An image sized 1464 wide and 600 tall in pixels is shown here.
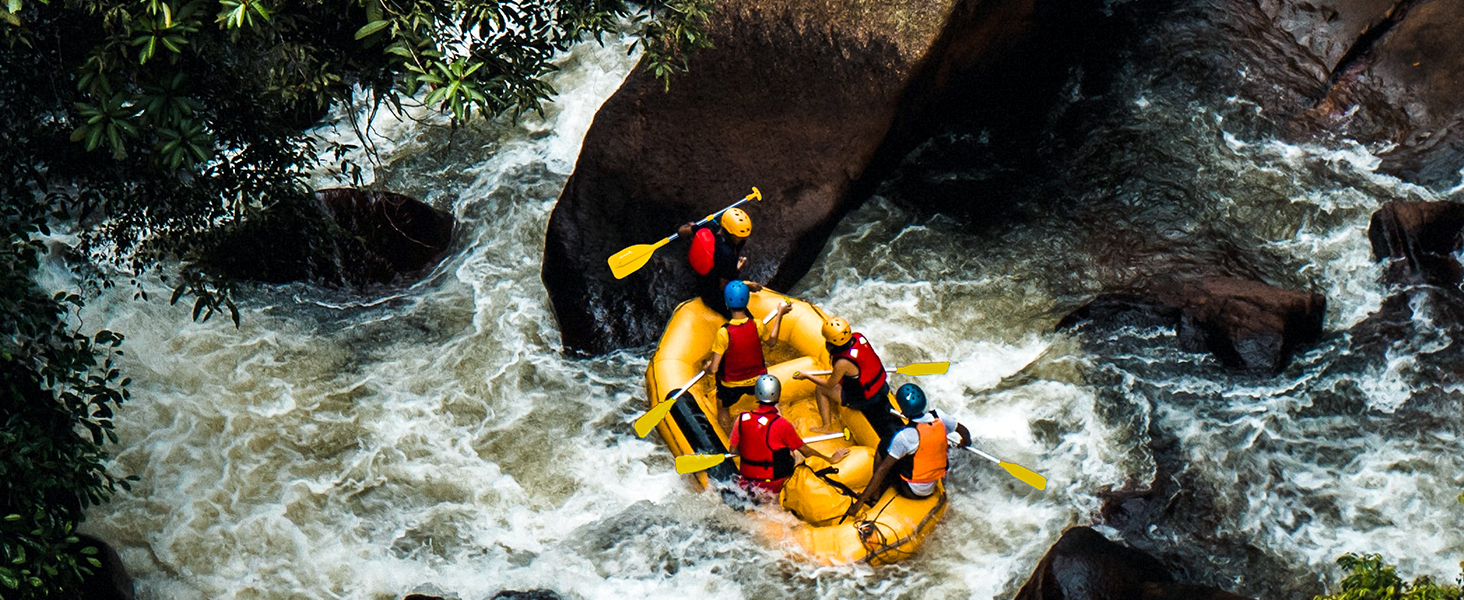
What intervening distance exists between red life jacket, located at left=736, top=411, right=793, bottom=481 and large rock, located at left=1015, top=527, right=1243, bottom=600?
1337 mm

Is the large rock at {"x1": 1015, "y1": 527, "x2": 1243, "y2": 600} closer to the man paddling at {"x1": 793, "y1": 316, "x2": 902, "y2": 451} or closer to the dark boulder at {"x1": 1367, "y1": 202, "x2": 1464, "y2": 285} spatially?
the man paddling at {"x1": 793, "y1": 316, "x2": 902, "y2": 451}

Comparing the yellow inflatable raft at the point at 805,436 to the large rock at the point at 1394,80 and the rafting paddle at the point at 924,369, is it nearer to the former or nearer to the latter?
the rafting paddle at the point at 924,369

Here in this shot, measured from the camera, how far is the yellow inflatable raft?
6.05m

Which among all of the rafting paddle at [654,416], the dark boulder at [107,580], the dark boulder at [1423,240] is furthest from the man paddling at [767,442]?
the dark boulder at [1423,240]

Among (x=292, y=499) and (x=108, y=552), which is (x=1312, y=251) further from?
(x=108, y=552)

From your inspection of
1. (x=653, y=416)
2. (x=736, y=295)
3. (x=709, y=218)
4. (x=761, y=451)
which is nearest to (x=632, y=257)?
(x=709, y=218)

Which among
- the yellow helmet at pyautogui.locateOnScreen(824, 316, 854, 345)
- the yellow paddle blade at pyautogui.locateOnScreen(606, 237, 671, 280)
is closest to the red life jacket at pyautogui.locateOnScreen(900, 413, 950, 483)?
the yellow helmet at pyautogui.locateOnScreen(824, 316, 854, 345)

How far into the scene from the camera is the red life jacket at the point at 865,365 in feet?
20.6

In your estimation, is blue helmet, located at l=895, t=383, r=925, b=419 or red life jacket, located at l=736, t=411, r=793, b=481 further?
red life jacket, located at l=736, t=411, r=793, b=481

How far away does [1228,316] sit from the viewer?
23.5ft

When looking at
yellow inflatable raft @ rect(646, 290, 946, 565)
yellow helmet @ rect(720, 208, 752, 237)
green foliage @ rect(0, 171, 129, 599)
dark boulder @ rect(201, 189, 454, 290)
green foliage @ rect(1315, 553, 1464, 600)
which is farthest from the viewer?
dark boulder @ rect(201, 189, 454, 290)

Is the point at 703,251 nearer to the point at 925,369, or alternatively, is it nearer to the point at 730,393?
the point at 730,393

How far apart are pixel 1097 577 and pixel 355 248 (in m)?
5.18

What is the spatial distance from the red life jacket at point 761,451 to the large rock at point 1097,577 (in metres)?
1.34
